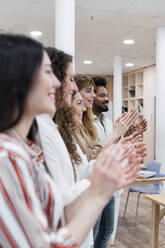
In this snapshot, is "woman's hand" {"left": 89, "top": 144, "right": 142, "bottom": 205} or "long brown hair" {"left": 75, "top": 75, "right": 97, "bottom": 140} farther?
"long brown hair" {"left": 75, "top": 75, "right": 97, "bottom": 140}

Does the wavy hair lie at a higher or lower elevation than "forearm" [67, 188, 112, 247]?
higher

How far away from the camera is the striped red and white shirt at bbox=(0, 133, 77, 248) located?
A: 73 centimetres

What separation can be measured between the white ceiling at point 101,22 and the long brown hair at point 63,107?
2.21 m

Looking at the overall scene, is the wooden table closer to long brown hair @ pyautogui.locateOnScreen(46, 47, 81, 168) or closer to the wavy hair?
long brown hair @ pyautogui.locateOnScreen(46, 47, 81, 168)

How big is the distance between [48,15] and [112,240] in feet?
9.43

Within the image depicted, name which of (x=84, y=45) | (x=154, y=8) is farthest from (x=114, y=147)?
(x=84, y=45)

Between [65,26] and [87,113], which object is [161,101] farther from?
[87,113]

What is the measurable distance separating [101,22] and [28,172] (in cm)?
405

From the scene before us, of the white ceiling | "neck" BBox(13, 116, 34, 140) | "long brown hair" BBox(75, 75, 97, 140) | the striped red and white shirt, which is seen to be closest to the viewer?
the striped red and white shirt

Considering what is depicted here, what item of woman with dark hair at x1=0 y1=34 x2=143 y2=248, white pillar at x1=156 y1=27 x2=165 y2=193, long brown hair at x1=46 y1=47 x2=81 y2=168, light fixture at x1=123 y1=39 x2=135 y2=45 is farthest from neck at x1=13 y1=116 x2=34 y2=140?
light fixture at x1=123 y1=39 x2=135 y2=45

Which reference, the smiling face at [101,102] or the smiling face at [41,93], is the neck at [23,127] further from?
the smiling face at [101,102]

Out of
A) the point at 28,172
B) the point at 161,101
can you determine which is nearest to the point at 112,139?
the point at 28,172

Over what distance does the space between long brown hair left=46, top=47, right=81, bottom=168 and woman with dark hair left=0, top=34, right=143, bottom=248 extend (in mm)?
388

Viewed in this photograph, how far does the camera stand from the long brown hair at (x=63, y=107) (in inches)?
50.8
